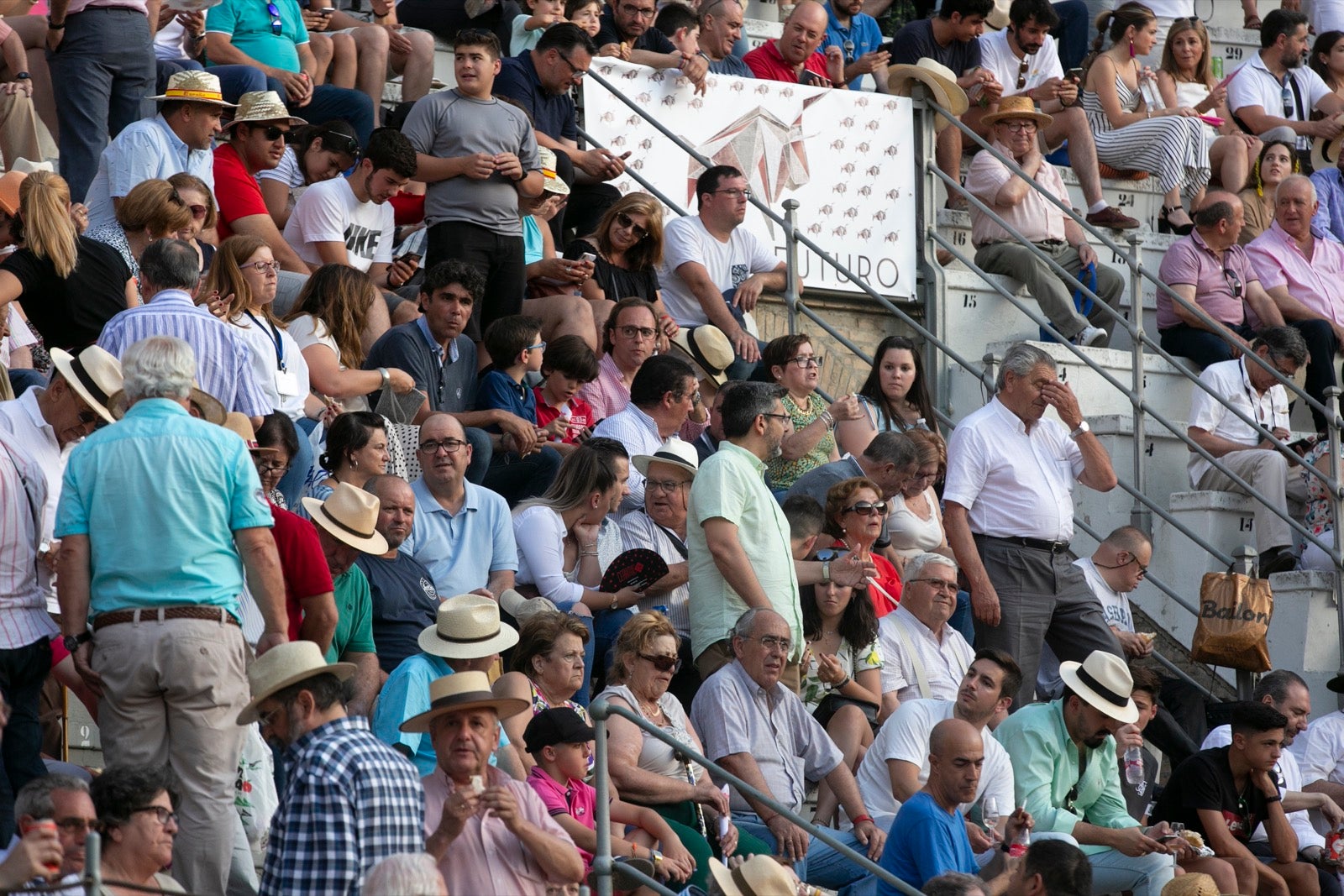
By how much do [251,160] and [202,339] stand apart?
2.60 m

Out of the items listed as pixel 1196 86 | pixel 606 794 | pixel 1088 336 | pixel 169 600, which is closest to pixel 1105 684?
pixel 606 794

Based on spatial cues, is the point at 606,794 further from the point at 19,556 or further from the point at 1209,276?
the point at 1209,276

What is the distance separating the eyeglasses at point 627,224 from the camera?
11180mm

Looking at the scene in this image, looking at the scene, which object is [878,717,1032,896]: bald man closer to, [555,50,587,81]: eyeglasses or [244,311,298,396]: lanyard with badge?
[244,311,298,396]: lanyard with badge

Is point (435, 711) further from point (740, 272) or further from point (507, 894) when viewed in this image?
point (740, 272)

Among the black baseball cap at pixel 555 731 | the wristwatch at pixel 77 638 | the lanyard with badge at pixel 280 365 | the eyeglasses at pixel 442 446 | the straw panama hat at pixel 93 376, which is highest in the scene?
the straw panama hat at pixel 93 376

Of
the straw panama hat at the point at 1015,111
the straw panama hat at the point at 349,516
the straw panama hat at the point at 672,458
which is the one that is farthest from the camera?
the straw panama hat at the point at 1015,111

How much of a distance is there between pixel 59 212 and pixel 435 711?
3031mm

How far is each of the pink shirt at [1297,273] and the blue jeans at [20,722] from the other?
8.78 metres

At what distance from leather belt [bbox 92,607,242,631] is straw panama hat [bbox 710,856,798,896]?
193 centimetres

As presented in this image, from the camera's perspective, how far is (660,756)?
798 centimetres

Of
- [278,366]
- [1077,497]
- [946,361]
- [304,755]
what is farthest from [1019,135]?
[304,755]

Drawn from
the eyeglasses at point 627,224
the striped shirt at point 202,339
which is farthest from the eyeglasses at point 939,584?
the striped shirt at point 202,339

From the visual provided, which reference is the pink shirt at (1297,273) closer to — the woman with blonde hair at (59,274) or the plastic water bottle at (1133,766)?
the plastic water bottle at (1133,766)
